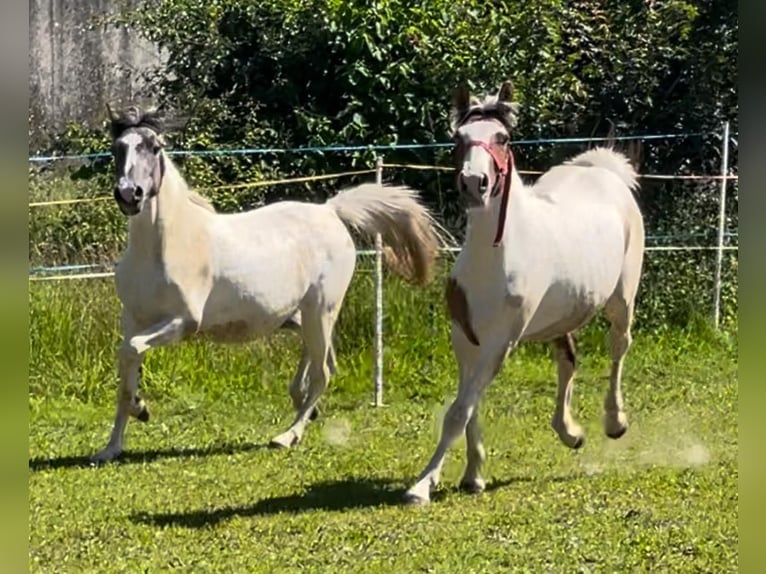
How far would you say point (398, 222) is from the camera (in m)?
5.11

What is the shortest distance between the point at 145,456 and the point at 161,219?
93cm

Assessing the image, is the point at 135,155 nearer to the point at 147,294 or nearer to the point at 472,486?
the point at 147,294

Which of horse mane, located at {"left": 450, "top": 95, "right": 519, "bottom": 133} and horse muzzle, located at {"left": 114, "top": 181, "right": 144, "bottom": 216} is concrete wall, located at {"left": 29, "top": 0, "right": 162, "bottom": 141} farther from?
horse mane, located at {"left": 450, "top": 95, "right": 519, "bottom": 133}

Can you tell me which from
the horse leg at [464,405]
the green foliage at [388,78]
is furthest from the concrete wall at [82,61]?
the horse leg at [464,405]

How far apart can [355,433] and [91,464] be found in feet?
3.42

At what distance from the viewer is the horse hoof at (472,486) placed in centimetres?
461

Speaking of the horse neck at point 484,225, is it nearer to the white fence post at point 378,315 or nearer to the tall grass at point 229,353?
the tall grass at point 229,353

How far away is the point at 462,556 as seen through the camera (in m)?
4.05

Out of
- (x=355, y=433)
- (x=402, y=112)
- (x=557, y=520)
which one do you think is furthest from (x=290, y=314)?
(x=557, y=520)

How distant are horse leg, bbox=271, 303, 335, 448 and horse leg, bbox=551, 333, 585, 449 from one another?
93 cm

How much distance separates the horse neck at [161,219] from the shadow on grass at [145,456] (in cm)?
80

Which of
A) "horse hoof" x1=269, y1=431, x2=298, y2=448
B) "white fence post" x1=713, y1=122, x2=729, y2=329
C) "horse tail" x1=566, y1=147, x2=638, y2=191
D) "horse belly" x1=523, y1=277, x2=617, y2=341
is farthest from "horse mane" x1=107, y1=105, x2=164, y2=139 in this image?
"white fence post" x1=713, y1=122, x2=729, y2=329

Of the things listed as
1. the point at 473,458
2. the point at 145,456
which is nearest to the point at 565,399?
the point at 473,458

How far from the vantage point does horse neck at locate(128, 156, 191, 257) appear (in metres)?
4.58
